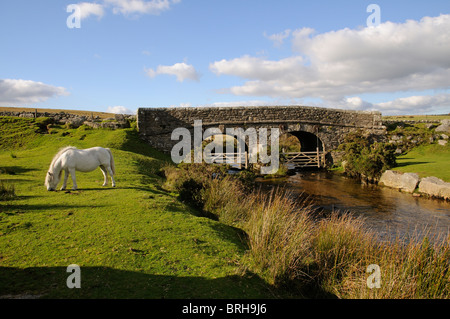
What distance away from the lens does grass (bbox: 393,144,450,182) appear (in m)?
18.7

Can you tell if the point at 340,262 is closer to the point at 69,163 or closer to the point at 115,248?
the point at 115,248

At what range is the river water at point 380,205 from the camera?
1112cm

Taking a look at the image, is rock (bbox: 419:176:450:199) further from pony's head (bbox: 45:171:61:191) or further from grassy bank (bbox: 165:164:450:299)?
pony's head (bbox: 45:171:61:191)

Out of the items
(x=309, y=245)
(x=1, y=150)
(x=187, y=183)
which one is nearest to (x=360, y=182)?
(x=187, y=183)

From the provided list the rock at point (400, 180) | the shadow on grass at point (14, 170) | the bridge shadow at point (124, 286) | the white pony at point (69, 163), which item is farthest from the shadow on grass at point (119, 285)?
the rock at point (400, 180)

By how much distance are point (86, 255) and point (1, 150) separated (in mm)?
20477

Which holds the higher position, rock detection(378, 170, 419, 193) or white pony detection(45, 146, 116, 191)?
white pony detection(45, 146, 116, 191)

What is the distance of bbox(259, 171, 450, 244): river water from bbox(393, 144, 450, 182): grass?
296 cm

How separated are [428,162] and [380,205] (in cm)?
1124

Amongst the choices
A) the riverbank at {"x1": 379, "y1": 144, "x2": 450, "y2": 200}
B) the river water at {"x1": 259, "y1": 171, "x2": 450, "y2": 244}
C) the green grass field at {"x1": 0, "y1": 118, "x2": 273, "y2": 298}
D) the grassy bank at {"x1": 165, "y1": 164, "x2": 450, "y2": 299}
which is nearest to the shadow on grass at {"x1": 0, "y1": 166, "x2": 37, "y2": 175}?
the green grass field at {"x1": 0, "y1": 118, "x2": 273, "y2": 298}

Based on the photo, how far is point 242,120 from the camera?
95.5ft

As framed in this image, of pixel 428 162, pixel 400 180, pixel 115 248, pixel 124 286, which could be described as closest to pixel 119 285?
pixel 124 286

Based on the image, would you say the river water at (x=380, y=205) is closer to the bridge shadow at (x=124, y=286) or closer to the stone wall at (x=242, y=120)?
the bridge shadow at (x=124, y=286)
